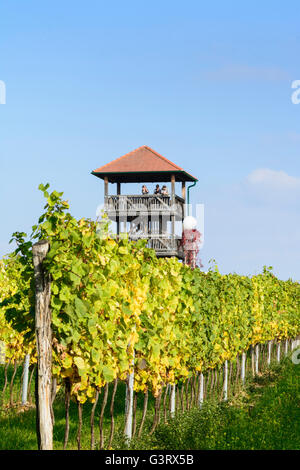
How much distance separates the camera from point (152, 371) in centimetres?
891

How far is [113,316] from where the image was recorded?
6949mm

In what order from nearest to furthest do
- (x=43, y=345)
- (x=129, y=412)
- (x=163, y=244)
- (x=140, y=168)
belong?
(x=43, y=345) → (x=129, y=412) → (x=163, y=244) → (x=140, y=168)

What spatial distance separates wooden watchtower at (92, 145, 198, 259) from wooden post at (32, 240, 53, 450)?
1038 inches

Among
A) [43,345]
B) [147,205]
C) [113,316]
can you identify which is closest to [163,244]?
[147,205]

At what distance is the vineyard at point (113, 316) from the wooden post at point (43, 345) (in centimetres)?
6

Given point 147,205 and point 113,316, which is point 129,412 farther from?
point 147,205

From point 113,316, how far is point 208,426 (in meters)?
3.25

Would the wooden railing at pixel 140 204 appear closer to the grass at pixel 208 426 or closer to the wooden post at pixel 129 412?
the grass at pixel 208 426

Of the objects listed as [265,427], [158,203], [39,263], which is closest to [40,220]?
[39,263]

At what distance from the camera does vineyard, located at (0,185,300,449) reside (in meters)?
6.09

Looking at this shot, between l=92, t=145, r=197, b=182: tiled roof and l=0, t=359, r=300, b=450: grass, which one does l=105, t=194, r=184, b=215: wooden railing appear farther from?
l=0, t=359, r=300, b=450: grass

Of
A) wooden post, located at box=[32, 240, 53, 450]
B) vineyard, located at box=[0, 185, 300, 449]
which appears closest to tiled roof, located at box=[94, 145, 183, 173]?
vineyard, located at box=[0, 185, 300, 449]

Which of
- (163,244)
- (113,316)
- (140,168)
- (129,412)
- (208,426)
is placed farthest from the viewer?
(140,168)
